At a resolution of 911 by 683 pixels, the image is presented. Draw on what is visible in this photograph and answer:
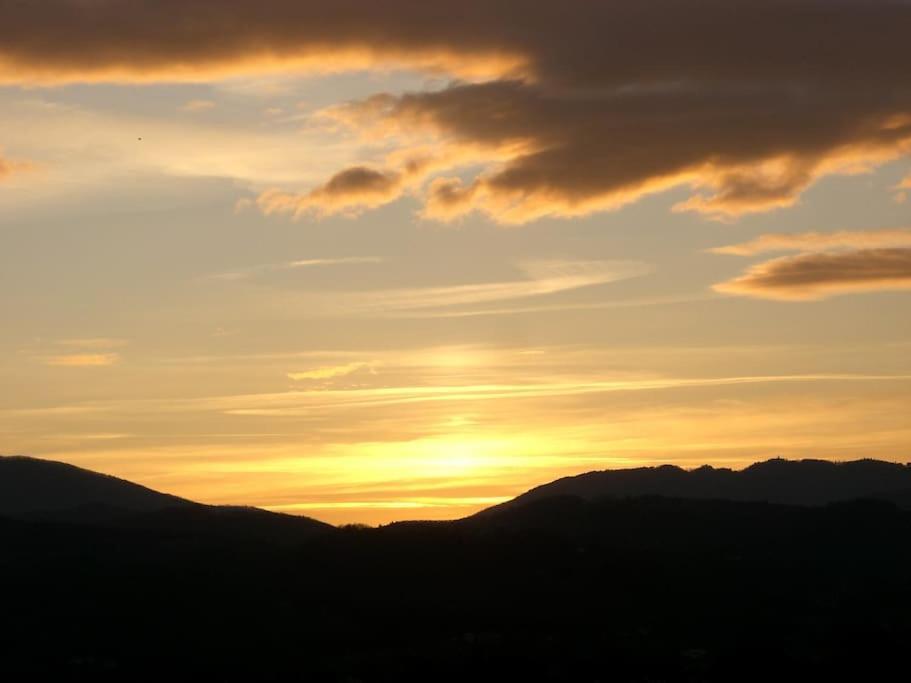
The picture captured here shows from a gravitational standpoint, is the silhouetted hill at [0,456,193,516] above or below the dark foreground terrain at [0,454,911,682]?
above

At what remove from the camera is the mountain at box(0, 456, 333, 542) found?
79.6 metres

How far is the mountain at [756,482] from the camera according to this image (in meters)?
107

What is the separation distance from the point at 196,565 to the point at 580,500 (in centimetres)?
2962

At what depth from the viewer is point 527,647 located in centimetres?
4806

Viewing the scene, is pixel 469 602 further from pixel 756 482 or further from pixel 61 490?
pixel 756 482

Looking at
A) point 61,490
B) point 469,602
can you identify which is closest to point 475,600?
point 469,602

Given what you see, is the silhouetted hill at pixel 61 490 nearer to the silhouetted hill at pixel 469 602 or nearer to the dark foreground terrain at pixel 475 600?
the dark foreground terrain at pixel 475 600

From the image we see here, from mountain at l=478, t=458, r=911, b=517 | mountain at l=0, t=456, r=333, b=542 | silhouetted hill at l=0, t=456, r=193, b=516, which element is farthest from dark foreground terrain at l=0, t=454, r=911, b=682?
mountain at l=478, t=458, r=911, b=517

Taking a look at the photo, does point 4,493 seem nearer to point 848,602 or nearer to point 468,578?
point 468,578

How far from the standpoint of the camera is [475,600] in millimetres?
55906

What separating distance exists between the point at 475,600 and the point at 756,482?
60.1 metres

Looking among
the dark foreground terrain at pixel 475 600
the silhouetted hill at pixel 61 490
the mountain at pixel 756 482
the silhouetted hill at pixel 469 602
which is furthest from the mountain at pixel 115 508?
the mountain at pixel 756 482

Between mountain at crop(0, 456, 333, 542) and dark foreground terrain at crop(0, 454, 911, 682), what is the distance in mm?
4253

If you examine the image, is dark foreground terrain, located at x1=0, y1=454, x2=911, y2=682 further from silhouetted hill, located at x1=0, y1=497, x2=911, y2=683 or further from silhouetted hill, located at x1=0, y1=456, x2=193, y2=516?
silhouetted hill, located at x1=0, y1=456, x2=193, y2=516
